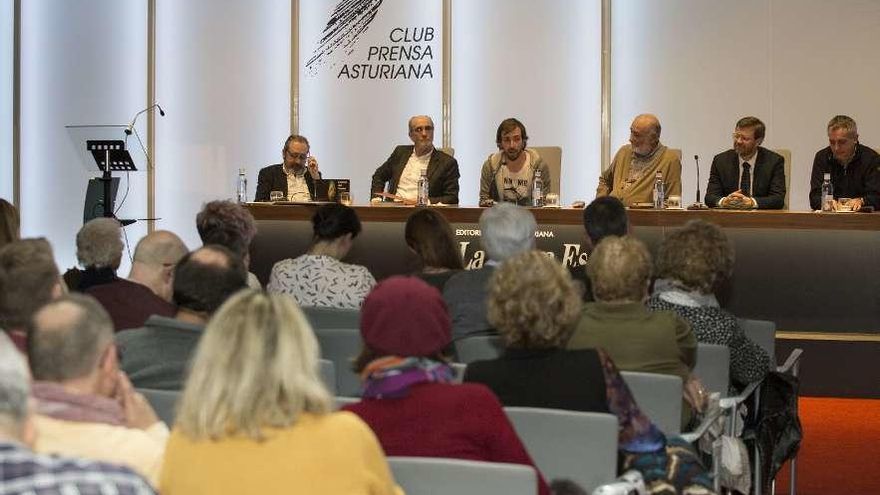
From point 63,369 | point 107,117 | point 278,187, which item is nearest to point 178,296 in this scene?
point 63,369

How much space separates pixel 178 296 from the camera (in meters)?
3.57

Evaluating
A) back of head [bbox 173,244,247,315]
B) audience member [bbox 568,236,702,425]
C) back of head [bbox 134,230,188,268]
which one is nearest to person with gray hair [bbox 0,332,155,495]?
back of head [bbox 173,244,247,315]

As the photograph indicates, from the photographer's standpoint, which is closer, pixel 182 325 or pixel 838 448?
pixel 182 325

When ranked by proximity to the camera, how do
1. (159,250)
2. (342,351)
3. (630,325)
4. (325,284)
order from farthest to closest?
(325,284)
(159,250)
(342,351)
(630,325)

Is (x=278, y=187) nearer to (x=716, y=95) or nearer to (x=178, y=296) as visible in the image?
(x=716, y=95)

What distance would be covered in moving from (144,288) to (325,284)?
1.12m

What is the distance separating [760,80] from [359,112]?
3438 mm

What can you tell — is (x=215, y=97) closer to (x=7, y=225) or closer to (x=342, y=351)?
(x=7, y=225)

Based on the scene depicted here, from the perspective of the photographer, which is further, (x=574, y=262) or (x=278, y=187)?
(x=278, y=187)

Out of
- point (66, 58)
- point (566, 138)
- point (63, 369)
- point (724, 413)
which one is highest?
point (66, 58)

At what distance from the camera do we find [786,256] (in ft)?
25.0

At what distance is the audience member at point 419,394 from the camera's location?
272 centimetres

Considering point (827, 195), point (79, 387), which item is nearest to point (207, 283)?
point (79, 387)

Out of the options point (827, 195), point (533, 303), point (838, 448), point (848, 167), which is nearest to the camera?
point (533, 303)
